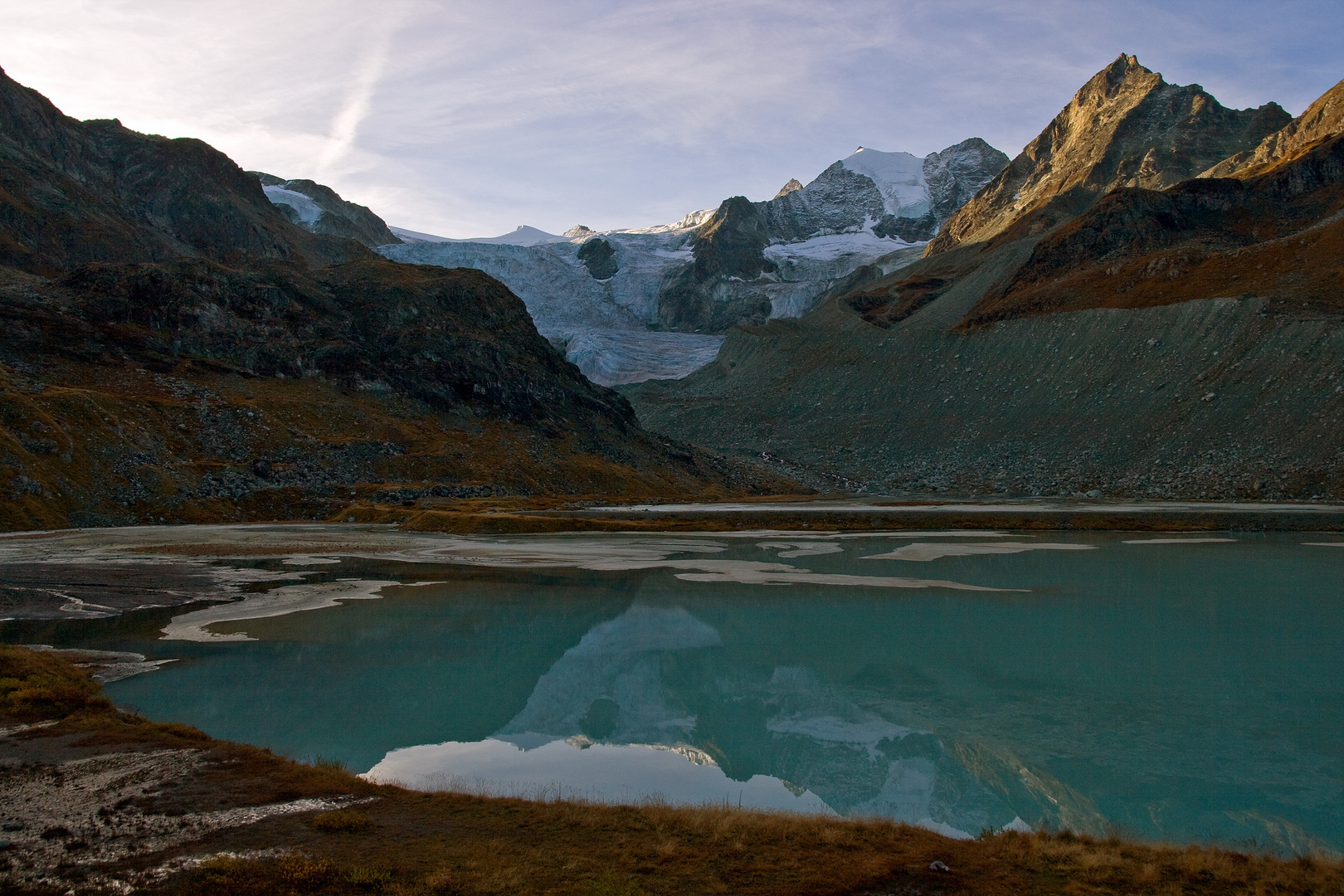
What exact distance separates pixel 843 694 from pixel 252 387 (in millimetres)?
95104

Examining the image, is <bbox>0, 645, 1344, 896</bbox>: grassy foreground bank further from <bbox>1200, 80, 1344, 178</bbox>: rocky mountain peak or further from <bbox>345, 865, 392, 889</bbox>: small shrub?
<bbox>1200, 80, 1344, 178</bbox>: rocky mountain peak

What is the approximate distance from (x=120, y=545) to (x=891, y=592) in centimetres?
4596

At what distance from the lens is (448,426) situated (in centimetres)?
10656

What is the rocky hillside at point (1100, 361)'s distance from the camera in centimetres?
8231

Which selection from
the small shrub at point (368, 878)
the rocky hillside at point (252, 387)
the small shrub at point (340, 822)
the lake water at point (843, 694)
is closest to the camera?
the small shrub at point (368, 878)

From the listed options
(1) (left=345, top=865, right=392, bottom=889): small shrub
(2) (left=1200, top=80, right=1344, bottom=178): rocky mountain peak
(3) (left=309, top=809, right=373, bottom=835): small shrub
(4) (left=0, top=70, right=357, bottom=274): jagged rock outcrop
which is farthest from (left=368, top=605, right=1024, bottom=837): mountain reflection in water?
(2) (left=1200, top=80, right=1344, bottom=178): rocky mountain peak

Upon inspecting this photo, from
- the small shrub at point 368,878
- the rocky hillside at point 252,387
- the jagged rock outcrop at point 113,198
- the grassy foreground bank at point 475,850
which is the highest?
the jagged rock outcrop at point 113,198

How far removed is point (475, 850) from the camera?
10.4 m

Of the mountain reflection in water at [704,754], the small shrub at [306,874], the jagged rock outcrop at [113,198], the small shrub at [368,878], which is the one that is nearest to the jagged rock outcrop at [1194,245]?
the mountain reflection in water at [704,754]

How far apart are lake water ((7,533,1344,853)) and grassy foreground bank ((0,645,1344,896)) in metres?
1.70

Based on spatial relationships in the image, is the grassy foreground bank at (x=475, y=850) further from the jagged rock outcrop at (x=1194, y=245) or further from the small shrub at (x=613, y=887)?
the jagged rock outcrop at (x=1194, y=245)

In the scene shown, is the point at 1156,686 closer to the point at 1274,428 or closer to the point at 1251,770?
the point at 1251,770

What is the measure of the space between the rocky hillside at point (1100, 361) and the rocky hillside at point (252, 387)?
2695 centimetres

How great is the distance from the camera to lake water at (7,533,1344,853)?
1381 centimetres
